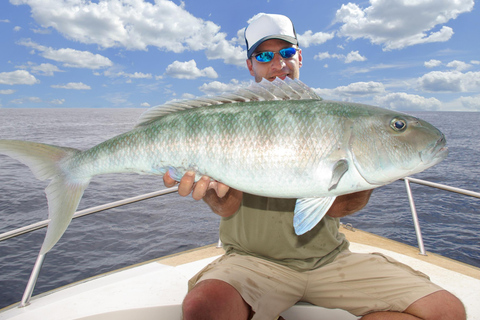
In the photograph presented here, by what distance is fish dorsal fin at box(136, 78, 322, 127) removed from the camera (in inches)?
88.5

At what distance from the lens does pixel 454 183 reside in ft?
66.4

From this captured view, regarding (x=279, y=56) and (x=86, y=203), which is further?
(x=86, y=203)

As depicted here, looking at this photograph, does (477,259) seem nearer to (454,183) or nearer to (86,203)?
(454,183)

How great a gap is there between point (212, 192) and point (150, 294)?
1.29 m

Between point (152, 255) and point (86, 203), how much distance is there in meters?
5.51

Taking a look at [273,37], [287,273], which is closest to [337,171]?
[287,273]

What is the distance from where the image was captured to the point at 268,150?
2.02 m

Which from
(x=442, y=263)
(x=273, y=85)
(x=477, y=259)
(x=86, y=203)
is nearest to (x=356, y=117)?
(x=273, y=85)

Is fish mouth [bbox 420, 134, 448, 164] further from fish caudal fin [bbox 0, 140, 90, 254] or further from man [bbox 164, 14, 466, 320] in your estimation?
fish caudal fin [bbox 0, 140, 90, 254]

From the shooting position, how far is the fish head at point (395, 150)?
1.96 metres

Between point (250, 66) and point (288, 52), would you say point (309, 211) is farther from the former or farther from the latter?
point (250, 66)

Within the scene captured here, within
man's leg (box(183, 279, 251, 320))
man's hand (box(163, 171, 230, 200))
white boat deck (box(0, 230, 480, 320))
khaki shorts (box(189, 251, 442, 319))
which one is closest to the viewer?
man's leg (box(183, 279, 251, 320))

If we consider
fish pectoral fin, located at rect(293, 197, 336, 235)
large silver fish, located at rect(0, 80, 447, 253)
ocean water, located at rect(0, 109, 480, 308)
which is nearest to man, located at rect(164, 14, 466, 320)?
large silver fish, located at rect(0, 80, 447, 253)

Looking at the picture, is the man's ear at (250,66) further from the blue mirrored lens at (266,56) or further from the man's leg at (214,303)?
the man's leg at (214,303)
